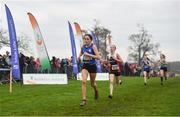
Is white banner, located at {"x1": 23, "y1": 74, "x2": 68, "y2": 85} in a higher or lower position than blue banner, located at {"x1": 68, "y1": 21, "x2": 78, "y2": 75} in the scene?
lower

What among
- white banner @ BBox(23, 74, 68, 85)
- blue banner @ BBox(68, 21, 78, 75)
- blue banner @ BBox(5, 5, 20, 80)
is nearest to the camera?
blue banner @ BBox(5, 5, 20, 80)

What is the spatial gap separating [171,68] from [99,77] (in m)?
67.8

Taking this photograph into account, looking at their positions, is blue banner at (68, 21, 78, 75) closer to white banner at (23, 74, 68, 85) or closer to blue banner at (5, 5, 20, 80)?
white banner at (23, 74, 68, 85)

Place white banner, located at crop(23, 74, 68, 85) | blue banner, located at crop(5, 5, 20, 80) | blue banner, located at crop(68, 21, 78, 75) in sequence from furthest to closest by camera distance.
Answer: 1. blue banner, located at crop(68, 21, 78, 75)
2. white banner, located at crop(23, 74, 68, 85)
3. blue banner, located at crop(5, 5, 20, 80)

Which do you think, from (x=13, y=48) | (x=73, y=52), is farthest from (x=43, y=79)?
(x=73, y=52)

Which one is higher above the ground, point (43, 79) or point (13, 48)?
point (13, 48)

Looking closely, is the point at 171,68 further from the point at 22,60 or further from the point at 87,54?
the point at 87,54

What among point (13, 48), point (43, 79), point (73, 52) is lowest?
point (43, 79)

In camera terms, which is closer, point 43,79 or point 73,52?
point 43,79

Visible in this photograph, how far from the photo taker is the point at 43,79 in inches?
1040

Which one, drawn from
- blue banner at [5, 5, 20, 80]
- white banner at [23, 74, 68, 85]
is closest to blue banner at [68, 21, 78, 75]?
white banner at [23, 74, 68, 85]

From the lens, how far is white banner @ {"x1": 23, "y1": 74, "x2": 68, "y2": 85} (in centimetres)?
2556

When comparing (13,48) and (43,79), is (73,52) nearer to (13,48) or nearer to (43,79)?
(43,79)

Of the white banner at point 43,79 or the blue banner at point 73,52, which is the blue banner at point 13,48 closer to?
the white banner at point 43,79
